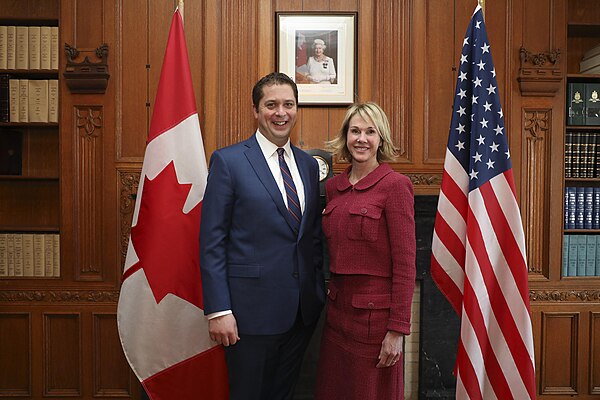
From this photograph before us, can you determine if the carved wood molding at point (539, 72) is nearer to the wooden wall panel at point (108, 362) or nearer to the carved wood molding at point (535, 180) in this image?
the carved wood molding at point (535, 180)

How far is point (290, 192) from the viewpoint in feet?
6.52

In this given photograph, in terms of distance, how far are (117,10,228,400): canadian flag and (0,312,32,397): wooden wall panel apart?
97cm

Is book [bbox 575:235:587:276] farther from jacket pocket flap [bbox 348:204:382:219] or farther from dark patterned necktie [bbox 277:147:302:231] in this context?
dark patterned necktie [bbox 277:147:302:231]

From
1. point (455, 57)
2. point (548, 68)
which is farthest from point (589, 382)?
point (455, 57)

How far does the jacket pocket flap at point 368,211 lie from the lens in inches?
72.4

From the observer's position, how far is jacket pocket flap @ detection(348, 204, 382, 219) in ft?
6.04

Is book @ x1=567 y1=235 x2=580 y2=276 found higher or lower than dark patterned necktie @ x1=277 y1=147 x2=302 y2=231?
lower

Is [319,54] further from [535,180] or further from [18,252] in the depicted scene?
[18,252]

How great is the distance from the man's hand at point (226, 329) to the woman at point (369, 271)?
37 centimetres

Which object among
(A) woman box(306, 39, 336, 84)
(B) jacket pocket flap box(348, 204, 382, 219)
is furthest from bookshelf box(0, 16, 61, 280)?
(B) jacket pocket flap box(348, 204, 382, 219)

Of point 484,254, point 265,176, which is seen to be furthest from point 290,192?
point 484,254

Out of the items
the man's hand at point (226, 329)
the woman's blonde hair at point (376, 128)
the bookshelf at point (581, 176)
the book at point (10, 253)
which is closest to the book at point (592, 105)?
the bookshelf at point (581, 176)

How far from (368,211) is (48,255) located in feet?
7.21

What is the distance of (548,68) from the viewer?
10.1ft
